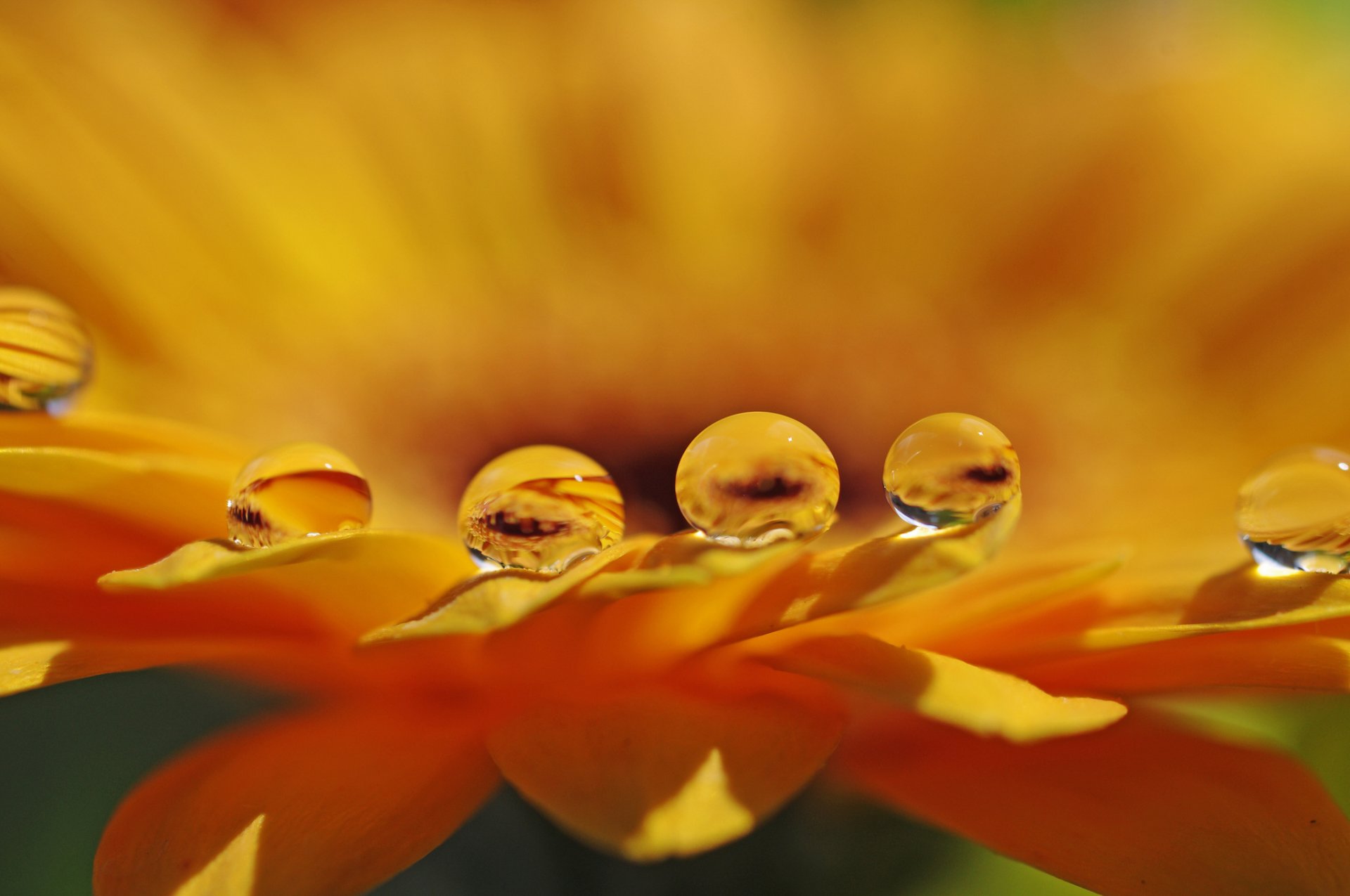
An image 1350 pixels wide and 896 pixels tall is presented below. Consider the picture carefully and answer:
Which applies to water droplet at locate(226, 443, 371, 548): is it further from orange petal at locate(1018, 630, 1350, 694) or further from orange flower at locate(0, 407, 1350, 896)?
orange petal at locate(1018, 630, 1350, 694)

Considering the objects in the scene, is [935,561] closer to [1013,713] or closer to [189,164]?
[1013,713]

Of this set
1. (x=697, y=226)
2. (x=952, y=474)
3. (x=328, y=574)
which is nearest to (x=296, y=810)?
(x=328, y=574)

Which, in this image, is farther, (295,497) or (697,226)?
(697,226)

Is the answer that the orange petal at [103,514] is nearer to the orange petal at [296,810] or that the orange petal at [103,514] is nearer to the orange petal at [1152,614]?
the orange petal at [296,810]

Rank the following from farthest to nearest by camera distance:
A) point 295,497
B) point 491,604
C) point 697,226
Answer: point 697,226
point 295,497
point 491,604

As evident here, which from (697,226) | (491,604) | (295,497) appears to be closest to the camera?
(491,604)

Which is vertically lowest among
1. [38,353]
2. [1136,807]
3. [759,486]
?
[1136,807]

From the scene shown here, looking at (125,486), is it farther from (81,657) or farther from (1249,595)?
(1249,595)

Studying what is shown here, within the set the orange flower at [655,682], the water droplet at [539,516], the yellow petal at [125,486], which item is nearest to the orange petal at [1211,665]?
the orange flower at [655,682]

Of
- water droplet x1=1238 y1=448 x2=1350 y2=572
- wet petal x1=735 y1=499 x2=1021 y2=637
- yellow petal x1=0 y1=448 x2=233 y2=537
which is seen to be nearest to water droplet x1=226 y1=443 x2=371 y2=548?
yellow petal x1=0 y1=448 x2=233 y2=537
